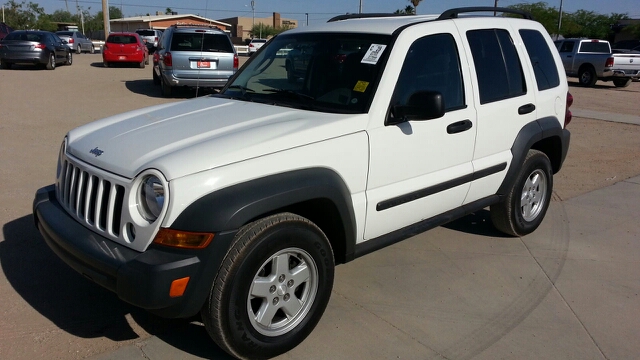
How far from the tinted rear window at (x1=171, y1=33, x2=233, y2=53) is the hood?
9.77 metres

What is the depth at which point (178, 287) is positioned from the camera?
2855 millimetres

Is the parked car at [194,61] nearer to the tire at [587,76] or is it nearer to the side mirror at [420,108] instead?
the side mirror at [420,108]

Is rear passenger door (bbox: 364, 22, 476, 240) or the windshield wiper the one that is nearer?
rear passenger door (bbox: 364, 22, 476, 240)

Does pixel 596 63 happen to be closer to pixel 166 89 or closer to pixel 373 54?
pixel 166 89

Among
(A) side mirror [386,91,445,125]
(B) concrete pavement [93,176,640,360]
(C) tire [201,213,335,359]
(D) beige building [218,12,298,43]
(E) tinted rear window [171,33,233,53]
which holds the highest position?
(D) beige building [218,12,298,43]

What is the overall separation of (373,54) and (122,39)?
69.0 ft

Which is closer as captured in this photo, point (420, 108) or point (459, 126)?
point (420, 108)

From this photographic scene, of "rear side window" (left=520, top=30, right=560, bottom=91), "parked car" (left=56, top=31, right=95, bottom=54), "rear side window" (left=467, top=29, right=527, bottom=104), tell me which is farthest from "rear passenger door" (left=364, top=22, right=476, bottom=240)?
"parked car" (left=56, top=31, right=95, bottom=54)

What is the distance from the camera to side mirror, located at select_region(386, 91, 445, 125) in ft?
11.9

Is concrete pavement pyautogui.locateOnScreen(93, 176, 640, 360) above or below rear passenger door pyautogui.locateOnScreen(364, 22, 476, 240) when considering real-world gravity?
below

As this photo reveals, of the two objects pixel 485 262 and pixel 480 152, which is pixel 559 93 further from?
pixel 485 262

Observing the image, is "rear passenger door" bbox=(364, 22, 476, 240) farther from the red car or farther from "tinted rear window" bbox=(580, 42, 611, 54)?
"tinted rear window" bbox=(580, 42, 611, 54)

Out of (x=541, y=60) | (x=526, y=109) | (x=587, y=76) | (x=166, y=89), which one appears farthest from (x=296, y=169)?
(x=587, y=76)

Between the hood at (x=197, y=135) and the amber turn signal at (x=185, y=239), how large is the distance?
0.28 metres
